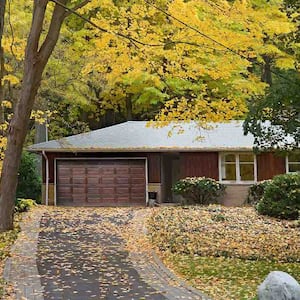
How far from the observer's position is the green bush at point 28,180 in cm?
2405

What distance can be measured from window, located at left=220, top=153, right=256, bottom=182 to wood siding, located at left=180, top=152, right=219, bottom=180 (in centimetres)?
34

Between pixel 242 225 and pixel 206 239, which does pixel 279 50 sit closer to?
pixel 242 225

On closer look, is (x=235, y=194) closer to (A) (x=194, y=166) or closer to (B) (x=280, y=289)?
(A) (x=194, y=166)

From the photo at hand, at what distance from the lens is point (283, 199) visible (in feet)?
62.6

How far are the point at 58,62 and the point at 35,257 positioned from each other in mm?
12539

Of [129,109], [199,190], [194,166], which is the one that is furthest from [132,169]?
[129,109]

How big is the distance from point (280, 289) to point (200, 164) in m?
18.5

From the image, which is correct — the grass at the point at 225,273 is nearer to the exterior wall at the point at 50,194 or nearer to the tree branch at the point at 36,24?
the tree branch at the point at 36,24

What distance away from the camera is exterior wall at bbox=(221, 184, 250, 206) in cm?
2411

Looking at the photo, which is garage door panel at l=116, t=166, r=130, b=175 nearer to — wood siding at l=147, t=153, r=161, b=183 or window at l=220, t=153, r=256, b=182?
wood siding at l=147, t=153, r=161, b=183

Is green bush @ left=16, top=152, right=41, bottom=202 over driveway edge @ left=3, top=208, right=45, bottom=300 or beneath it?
over

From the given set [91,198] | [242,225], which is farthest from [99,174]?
[242,225]

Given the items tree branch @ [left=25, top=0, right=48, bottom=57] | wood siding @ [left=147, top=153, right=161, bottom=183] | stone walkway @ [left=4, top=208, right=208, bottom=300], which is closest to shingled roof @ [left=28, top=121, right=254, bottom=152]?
wood siding @ [left=147, top=153, right=161, bottom=183]

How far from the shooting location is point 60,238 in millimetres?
14477
